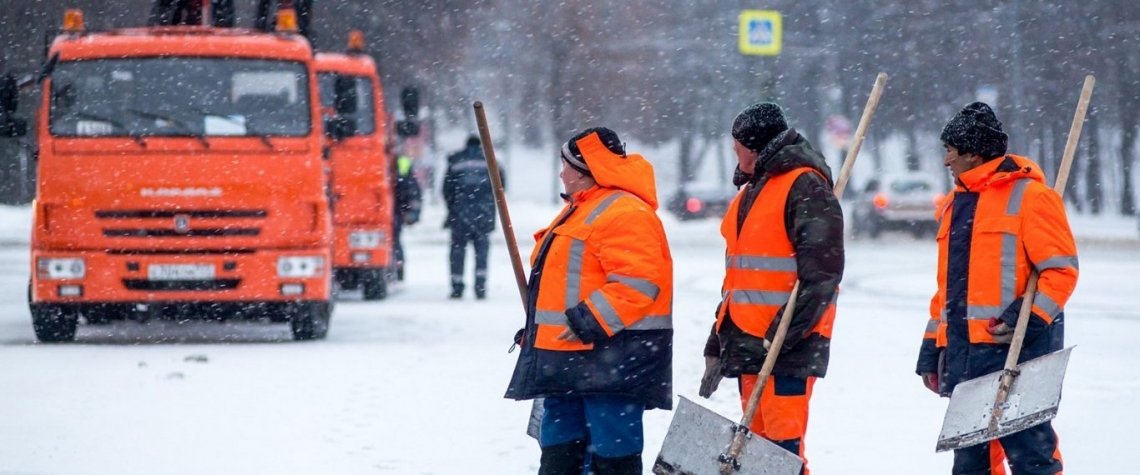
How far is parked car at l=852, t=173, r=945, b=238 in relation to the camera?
3375 cm

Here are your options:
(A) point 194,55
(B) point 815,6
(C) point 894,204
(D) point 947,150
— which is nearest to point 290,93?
(A) point 194,55

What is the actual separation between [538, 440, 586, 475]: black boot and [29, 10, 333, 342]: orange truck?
23.9 ft

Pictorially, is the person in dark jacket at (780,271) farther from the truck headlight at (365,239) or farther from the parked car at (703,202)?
the parked car at (703,202)

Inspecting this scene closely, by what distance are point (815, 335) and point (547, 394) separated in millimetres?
850

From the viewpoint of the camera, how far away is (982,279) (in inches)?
219

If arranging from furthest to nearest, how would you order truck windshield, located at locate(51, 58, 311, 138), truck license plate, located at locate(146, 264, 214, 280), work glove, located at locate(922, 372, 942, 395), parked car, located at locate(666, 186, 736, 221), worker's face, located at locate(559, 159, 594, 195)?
parked car, located at locate(666, 186, 736, 221) → truck windshield, located at locate(51, 58, 311, 138) → truck license plate, located at locate(146, 264, 214, 280) → work glove, located at locate(922, 372, 942, 395) → worker's face, located at locate(559, 159, 594, 195)

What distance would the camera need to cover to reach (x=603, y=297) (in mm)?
5383

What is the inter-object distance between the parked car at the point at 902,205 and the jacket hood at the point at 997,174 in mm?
27934

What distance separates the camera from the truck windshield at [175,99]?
41.9 ft

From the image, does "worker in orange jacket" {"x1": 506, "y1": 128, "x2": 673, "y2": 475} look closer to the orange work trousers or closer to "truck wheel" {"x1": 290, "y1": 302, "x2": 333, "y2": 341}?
the orange work trousers

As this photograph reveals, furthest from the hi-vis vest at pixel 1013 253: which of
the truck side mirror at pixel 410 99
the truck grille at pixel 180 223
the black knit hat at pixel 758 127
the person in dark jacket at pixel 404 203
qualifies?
the person in dark jacket at pixel 404 203

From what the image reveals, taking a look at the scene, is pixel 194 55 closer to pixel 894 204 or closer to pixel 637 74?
pixel 894 204

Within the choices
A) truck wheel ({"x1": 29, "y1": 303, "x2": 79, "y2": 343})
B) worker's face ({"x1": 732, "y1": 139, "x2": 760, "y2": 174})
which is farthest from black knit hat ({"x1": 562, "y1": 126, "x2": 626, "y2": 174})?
truck wheel ({"x1": 29, "y1": 303, "x2": 79, "y2": 343})

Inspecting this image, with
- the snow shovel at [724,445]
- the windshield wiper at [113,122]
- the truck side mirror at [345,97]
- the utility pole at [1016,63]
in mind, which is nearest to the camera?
the snow shovel at [724,445]
